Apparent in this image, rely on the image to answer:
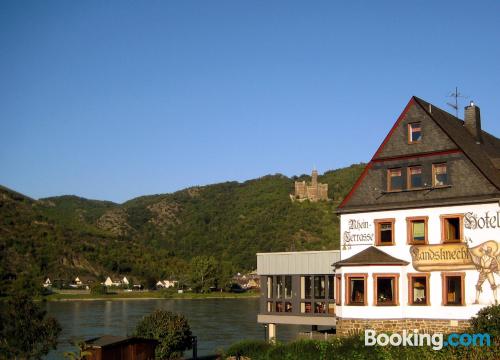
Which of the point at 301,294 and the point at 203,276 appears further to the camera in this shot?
the point at 203,276

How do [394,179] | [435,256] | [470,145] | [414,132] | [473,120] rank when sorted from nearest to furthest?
[435,256], [470,145], [414,132], [394,179], [473,120]

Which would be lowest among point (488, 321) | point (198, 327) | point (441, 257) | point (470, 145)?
point (198, 327)

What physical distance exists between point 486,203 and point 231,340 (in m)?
28.7

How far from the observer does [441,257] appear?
92.7 feet

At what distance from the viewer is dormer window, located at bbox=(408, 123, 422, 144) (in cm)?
3014

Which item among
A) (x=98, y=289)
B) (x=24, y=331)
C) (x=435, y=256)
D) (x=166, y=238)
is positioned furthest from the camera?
(x=166, y=238)

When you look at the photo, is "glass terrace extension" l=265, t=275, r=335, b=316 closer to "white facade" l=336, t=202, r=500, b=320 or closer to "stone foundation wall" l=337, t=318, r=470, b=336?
"white facade" l=336, t=202, r=500, b=320

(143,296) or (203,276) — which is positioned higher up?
(203,276)

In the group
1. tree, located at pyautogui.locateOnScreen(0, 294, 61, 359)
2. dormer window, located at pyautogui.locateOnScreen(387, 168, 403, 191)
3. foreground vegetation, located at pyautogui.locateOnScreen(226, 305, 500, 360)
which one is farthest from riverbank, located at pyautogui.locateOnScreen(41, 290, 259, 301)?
dormer window, located at pyautogui.locateOnScreen(387, 168, 403, 191)

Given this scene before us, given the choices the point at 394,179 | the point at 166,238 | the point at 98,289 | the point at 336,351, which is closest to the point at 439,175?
the point at 394,179

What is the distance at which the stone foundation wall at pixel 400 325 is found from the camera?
2773 centimetres

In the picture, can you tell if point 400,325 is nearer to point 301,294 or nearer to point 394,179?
point 301,294

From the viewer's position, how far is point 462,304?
27.7 meters

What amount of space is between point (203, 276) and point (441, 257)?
4273 inches
